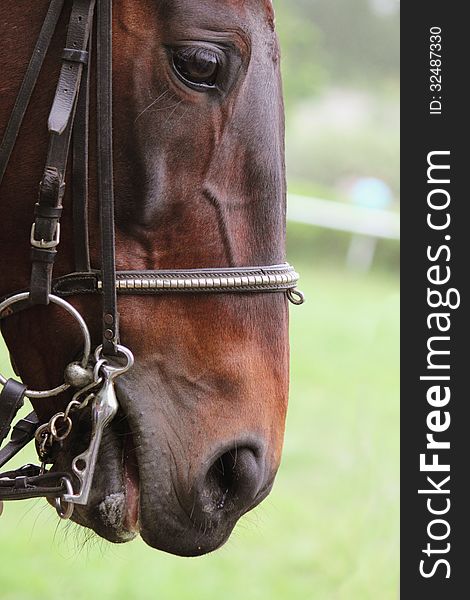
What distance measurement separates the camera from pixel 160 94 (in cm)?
214

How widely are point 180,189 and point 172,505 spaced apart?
0.69m

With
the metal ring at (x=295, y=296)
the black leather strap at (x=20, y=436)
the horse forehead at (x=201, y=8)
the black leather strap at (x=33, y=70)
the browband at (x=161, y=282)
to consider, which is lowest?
the black leather strap at (x=20, y=436)

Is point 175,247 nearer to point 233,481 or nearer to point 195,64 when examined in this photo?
point 195,64

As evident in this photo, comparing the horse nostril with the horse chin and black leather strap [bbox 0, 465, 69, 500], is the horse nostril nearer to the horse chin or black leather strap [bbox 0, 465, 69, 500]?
the horse chin

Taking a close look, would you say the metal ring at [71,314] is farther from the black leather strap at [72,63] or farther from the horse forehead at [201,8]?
the horse forehead at [201,8]

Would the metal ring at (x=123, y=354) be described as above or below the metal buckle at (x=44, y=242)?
below

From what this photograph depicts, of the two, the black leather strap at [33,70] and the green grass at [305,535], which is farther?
the green grass at [305,535]

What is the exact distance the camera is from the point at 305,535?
6.28m

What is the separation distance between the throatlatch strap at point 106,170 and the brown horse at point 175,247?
1.3 inches

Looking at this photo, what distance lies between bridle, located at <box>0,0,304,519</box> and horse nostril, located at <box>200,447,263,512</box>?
27 cm

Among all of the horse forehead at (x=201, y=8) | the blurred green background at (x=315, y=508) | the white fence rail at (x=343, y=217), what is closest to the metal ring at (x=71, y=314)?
the blurred green background at (x=315, y=508)

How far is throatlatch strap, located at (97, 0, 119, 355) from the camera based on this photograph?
2117 millimetres

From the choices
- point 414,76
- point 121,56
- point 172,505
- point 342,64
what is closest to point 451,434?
point 414,76

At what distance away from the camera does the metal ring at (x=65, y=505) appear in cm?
217
